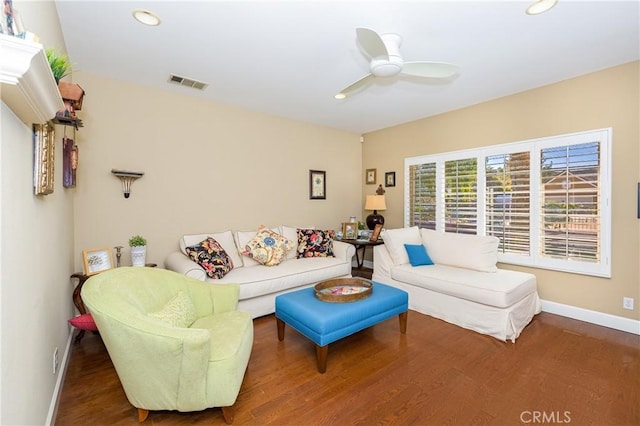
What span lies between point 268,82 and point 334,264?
237cm

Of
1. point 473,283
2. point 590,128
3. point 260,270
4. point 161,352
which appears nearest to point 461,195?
point 590,128

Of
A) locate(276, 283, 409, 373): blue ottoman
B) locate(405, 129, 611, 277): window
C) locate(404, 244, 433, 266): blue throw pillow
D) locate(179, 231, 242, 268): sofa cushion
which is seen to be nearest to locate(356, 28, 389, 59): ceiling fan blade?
locate(276, 283, 409, 373): blue ottoman

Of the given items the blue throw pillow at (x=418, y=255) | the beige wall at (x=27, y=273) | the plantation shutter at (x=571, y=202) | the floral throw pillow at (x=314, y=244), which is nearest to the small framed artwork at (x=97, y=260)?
the beige wall at (x=27, y=273)

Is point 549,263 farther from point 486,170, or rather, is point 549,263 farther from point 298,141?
point 298,141

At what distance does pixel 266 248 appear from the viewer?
366 centimetres

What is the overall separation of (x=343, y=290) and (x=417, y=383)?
0.98 metres

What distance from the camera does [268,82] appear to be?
325 centimetres

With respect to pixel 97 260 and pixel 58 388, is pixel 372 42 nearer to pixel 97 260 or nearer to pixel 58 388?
pixel 97 260

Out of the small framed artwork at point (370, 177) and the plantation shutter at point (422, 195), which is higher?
the small framed artwork at point (370, 177)

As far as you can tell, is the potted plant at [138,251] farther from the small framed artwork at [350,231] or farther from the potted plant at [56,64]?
the small framed artwork at [350,231]

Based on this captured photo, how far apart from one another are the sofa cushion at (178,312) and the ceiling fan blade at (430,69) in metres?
2.48

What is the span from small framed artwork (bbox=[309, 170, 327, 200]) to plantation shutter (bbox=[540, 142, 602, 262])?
10.0 feet

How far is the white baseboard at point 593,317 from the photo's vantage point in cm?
286

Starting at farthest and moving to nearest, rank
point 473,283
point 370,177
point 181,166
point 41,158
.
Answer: point 370,177
point 181,166
point 473,283
point 41,158
